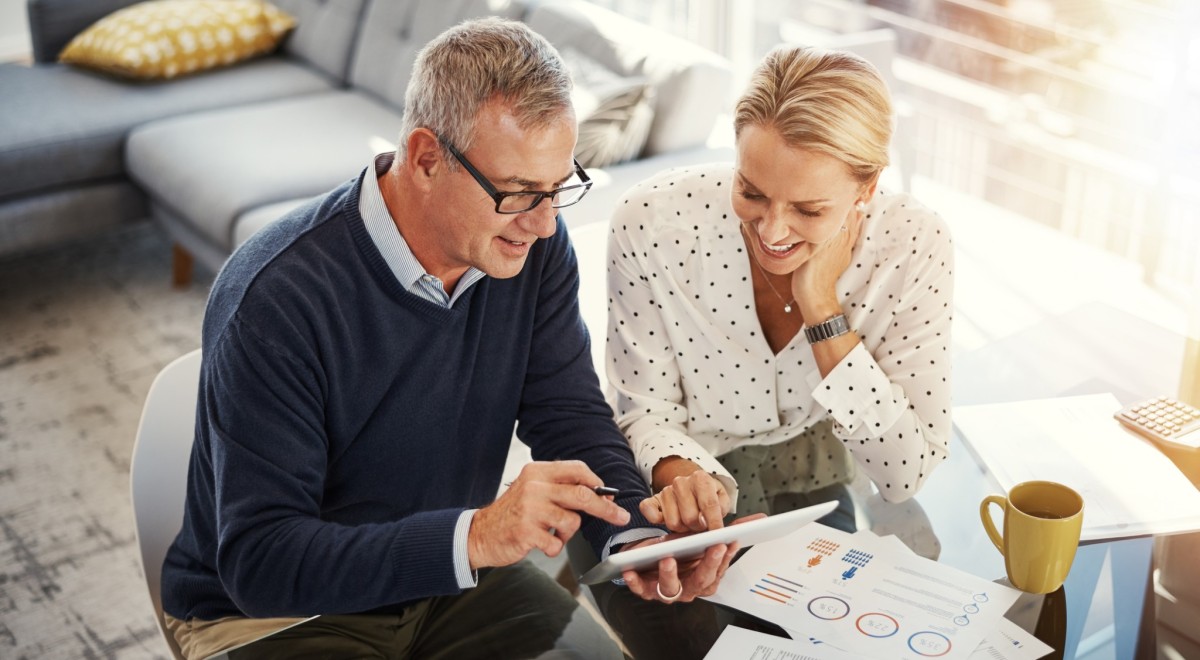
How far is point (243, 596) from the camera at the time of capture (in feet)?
4.09

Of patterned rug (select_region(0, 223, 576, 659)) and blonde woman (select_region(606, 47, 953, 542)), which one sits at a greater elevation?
blonde woman (select_region(606, 47, 953, 542))

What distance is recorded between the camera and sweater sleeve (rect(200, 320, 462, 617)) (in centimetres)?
122

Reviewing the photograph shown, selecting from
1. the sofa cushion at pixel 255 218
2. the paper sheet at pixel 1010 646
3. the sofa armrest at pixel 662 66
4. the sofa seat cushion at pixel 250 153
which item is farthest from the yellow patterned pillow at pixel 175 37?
the paper sheet at pixel 1010 646

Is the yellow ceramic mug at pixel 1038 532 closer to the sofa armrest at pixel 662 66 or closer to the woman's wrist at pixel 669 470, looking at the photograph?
the woman's wrist at pixel 669 470

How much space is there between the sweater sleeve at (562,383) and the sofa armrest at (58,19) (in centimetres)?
313

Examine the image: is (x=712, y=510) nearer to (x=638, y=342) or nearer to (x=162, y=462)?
(x=638, y=342)

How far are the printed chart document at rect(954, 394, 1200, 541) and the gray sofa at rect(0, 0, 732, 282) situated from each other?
1295 mm

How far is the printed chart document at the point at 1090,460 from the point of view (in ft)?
4.39

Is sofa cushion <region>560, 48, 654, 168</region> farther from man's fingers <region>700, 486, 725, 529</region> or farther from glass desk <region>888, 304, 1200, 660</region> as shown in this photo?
man's fingers <region>700, 486, 725, 529</region>

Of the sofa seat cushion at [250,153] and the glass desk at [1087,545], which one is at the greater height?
the glass desk at [1087,545]

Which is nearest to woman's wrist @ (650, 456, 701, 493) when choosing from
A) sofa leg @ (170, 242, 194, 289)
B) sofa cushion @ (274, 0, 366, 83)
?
sofa leg @ (170, 242, 194, 289)

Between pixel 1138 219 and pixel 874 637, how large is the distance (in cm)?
241

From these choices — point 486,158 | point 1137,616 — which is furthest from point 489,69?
point 1137,616

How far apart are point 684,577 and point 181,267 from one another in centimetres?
261
